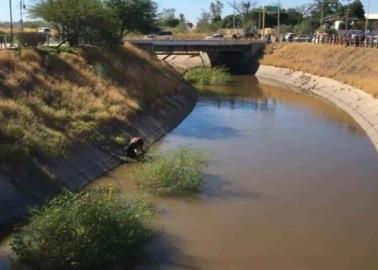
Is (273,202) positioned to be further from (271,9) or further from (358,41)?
(271,9)

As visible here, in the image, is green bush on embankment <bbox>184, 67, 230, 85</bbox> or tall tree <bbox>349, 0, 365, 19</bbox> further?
tall tree <bbox>349, 0, 365, 19</bbox>

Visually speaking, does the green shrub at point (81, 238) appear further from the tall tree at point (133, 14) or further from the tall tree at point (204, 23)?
the tall tree at point (204, 23)

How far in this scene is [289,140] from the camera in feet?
121

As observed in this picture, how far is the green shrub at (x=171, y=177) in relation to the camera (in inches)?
938

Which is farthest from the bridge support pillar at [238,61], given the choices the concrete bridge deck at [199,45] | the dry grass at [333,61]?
the dry grass at [333,61]

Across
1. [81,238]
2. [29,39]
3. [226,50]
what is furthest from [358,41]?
[81,238]

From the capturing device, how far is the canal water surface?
18344 mm

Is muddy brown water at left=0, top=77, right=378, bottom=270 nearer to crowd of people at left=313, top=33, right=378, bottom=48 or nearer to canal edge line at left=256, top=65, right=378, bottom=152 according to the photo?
canal edge line at left=256, top=65, right=378, bottom=152

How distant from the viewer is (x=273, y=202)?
23562 millimetres

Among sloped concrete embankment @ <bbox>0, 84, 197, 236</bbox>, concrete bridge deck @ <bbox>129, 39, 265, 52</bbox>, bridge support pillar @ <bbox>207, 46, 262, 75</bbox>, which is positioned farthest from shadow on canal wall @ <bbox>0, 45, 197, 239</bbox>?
bridge support pillar @ <bbox>207, 46, 262, 75</bbox>

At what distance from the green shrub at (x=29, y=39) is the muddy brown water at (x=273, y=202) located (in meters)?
13.1

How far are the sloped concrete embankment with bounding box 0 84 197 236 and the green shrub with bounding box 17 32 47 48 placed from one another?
13531 mm

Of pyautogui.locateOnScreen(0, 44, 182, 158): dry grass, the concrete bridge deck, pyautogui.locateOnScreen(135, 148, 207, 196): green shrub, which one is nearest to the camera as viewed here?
pyautogui.locateOnScreen(135, 148, 207, 196): green shrub

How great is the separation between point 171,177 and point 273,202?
4.02m
